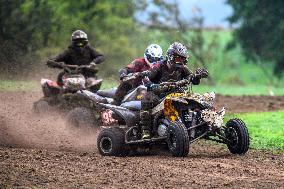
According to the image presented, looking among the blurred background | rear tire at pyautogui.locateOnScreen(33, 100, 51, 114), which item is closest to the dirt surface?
rear tire at pyautogui.locateOnScreen(33, 100, 51, 114)

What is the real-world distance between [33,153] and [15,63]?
11.9m

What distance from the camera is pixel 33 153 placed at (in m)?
15.3

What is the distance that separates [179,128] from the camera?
14867 millimetres

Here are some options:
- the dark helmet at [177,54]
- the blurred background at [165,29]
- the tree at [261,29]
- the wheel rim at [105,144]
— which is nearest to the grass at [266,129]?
the dark helmet at [177,54]

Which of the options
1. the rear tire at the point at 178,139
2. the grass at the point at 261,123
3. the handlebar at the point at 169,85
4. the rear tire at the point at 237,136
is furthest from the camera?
the grass at the point at 261,123

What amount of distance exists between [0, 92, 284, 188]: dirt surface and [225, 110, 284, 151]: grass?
0.98m

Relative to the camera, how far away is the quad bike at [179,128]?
1517 cm

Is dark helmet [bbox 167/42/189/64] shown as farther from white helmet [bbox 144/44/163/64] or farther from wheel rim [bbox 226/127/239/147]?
white helmet [bbox 144/44/163/64]

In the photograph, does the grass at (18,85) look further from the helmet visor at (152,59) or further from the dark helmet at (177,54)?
the dark helmet at (177,54)

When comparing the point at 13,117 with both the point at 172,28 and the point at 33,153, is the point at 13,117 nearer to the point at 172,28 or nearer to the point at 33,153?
the point at 33,153

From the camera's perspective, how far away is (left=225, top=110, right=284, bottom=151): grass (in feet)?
59.1

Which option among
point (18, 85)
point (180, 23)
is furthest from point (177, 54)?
point (180, 23)

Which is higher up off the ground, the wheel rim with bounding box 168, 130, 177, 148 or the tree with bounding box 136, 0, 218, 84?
the tree with bounding box 136, 0, 218, 84

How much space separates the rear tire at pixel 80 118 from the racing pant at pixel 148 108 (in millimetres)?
3429
